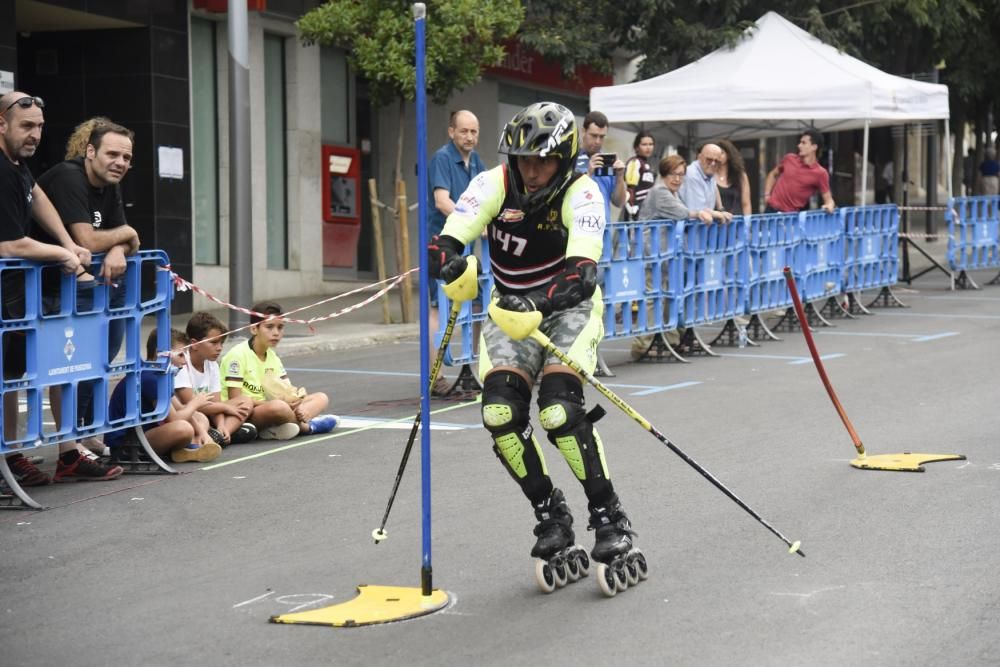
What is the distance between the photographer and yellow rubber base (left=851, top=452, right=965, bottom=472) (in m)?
8.51

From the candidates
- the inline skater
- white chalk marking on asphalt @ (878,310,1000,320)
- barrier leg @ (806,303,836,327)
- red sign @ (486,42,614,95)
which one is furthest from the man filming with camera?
red sign @ (486,42,614,95)

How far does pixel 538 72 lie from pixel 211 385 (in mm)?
18034

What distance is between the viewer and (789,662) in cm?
507

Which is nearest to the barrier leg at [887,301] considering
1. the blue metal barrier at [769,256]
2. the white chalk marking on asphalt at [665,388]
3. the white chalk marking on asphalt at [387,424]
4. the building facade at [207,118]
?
the blue metal barrier at [769,256]

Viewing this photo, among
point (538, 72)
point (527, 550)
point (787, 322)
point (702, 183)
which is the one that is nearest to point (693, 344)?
point (702, 183)

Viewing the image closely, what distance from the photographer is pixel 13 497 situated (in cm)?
791

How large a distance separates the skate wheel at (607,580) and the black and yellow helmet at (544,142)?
1.45 meters

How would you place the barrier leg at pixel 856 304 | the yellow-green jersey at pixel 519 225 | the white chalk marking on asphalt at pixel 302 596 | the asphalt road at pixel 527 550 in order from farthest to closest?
the barrier leg at pixel 856 304
the yellow-green jersey at pixel 519 225
the white chalk marking on asphalt at pixel 302 596
the asphalt road at pixel 527 550

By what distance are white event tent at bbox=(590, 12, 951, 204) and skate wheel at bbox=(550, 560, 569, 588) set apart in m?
12.9

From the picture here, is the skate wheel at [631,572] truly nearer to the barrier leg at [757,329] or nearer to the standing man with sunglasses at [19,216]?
the standing man with sunglasses at [19,216]

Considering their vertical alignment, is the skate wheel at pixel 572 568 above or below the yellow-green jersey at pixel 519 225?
below

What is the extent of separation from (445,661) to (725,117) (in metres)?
14.1

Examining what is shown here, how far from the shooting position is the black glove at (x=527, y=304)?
573 cm

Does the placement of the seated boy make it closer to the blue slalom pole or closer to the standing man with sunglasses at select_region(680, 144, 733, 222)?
the blue slalom pole
